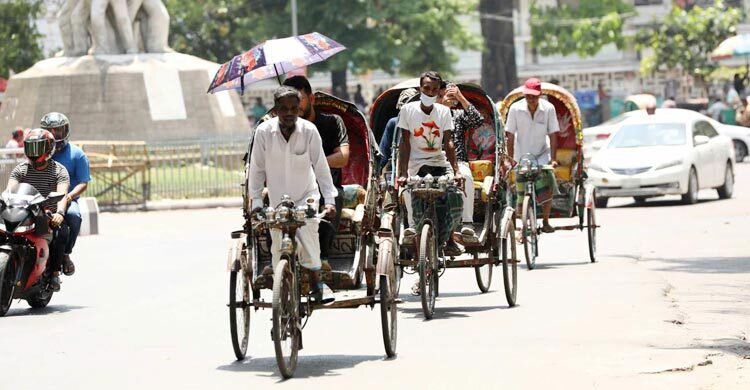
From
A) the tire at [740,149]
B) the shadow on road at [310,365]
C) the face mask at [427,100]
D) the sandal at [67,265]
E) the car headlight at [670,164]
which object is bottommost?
the tire at [740,149]

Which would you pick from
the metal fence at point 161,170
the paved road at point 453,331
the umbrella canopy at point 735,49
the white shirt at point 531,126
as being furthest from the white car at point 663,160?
the umbrella canopy at point 735,49

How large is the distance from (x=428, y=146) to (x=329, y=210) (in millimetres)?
3076

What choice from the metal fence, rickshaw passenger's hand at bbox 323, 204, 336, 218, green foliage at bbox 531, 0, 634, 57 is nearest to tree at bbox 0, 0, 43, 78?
green foliage at bbox 531, 0, 634, 57

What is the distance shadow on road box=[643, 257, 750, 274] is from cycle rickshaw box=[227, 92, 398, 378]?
17.6ft

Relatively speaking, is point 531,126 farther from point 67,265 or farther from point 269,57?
point 269,57

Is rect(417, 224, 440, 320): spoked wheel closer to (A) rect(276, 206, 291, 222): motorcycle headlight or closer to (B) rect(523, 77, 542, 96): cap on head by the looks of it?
(A) rect(276, 206, 291, 222): motorcycle headlight

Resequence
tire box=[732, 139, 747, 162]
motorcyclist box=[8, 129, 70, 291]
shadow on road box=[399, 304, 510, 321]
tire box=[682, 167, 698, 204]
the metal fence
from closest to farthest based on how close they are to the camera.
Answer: shadow on road box=[399, 304, 510, 321] → motorcyclist box=[8, 129, 70, 291] → tire box=[682, 167, 698, 204] → the metal fence → tire box=[732, 139, 747, 162]

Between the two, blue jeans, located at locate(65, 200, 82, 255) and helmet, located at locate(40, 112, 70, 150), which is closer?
blue jeans, located at locate(65, 200, 82, 255)

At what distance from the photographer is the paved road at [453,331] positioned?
9.74m

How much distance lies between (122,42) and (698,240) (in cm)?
1946

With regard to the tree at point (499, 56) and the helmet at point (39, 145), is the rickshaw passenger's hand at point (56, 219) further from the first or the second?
the tree at point (499, 56)

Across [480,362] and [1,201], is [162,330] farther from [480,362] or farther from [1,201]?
[480,362]

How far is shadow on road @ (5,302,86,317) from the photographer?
46.3 ft

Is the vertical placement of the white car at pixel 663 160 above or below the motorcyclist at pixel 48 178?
below
